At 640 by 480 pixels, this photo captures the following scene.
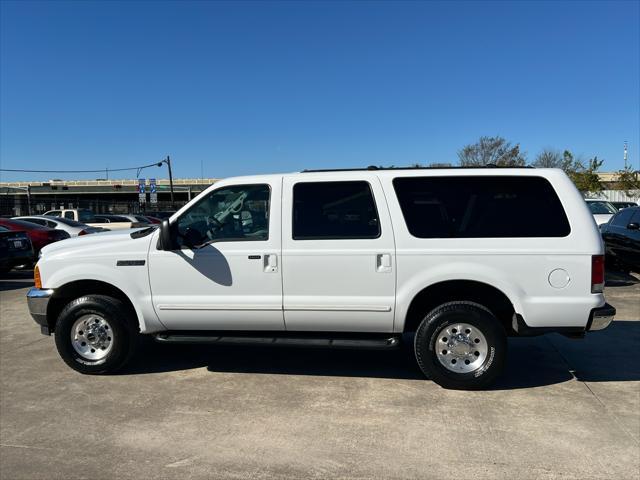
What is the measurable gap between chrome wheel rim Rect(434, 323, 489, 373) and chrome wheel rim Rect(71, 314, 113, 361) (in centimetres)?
322

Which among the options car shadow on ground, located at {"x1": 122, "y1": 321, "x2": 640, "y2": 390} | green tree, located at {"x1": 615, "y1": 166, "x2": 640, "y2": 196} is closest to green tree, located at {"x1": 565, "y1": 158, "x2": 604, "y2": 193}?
green tree, located at {"x1": 615, "y1": 166, "x2": 640, "y2": 196}

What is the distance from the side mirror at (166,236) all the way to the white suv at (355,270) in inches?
0.6

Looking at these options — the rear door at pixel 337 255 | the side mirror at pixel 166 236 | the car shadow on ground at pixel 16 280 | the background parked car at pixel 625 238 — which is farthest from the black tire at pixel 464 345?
the car shadow on ground at pixel 16 280

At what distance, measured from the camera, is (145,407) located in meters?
4.17

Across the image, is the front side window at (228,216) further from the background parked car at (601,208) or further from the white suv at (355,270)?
the background parked car at (601,208)

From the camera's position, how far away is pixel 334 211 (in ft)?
14.9

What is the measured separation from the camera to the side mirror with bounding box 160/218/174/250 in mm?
4539

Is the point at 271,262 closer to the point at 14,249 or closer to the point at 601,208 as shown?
the point at 14,249

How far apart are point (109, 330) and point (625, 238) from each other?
985 centimetres

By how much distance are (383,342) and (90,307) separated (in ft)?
9.35

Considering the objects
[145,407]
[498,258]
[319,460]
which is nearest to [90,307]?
[145,407]

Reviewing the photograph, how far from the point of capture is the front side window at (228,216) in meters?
4.63

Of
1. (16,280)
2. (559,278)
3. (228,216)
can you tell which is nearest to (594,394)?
(559,278)

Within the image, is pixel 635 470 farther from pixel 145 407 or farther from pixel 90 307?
pixel 90 307
